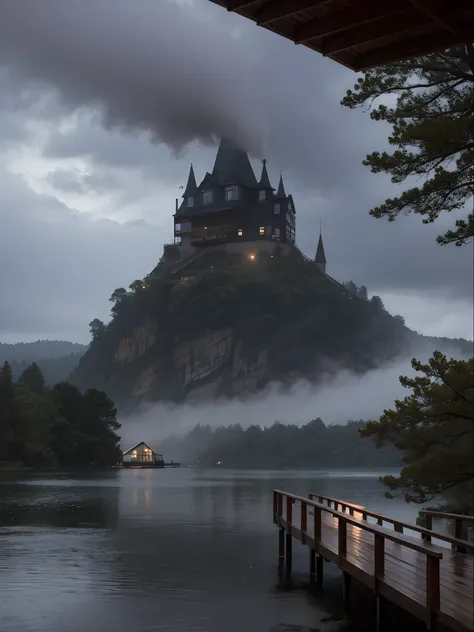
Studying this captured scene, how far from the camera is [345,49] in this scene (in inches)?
382

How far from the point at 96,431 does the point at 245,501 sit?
77765 mm

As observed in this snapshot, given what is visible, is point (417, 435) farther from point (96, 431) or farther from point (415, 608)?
point (96, 431)

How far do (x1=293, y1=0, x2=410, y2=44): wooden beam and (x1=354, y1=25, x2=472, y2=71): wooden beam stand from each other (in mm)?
822

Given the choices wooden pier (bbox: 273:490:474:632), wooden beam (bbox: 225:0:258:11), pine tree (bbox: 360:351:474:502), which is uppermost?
wooden beam (bbox: 225:0:258:11)

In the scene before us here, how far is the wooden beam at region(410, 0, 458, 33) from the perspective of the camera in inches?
332

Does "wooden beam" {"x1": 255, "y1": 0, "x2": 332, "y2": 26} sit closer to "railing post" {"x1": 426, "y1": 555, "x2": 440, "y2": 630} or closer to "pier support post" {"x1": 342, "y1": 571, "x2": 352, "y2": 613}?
"railing post" {"x1": 426, "y1": 555, "x2": 440, "y2": 630}

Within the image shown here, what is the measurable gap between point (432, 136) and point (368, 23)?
37.3ft

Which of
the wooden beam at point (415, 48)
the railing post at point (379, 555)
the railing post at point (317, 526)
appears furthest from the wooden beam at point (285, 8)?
the railing post at point (317, 526)

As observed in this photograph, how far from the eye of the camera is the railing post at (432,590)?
12375 millimetres

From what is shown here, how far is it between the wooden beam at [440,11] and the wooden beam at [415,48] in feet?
0.79

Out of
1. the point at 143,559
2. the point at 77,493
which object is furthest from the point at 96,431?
the point at 143,559

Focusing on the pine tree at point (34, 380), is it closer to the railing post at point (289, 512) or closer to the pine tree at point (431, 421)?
the railing post at point (289, 512)

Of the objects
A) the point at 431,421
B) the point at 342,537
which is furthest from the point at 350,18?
the point at 431,421

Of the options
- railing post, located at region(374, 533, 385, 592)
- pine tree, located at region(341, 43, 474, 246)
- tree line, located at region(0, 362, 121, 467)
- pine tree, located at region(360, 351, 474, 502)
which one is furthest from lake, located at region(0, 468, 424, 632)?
tree line, located at region(0, 362, 121, 467)
